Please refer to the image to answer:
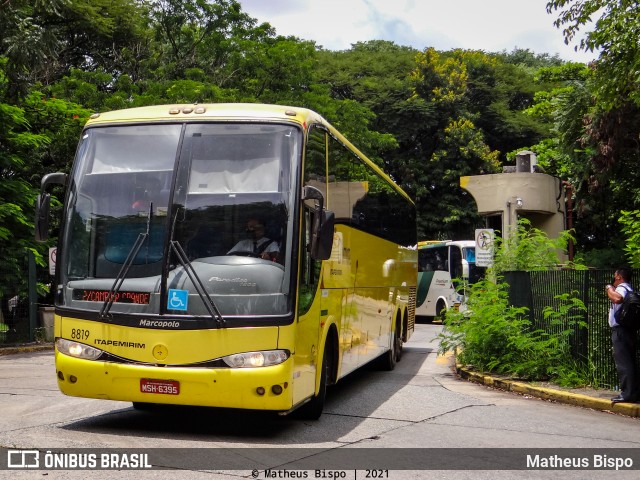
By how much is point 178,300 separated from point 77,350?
1263 millimetres

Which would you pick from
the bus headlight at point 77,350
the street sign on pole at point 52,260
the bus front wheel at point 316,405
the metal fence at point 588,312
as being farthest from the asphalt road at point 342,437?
the street sign on pole at point 52,260

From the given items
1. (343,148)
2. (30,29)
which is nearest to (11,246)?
(30,29)

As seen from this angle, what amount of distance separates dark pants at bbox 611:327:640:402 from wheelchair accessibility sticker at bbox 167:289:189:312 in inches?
242

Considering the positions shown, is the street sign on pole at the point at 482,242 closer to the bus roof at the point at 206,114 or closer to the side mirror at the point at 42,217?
the bus roof at the point at 206,114

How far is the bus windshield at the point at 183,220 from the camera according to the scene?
8344 millimetres

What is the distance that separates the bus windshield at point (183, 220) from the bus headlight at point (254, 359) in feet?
1.28

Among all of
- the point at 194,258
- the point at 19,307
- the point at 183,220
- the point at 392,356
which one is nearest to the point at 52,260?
the point at 19,307

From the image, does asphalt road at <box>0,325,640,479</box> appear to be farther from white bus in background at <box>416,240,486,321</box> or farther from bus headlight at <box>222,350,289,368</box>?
white bus in background at <box>416,240,486,321</box>

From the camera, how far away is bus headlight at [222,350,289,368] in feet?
26.9

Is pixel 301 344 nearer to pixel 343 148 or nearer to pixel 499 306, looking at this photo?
pixel 343 148

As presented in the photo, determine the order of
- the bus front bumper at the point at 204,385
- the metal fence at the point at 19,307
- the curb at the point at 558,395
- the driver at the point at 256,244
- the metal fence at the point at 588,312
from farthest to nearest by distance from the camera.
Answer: the metal fence at the point at 19,307, the metal fence at the point at 588,312, the curb at the point at 558,395, the driver at the point at 256,244, the bus front bumper at the point at 204,385

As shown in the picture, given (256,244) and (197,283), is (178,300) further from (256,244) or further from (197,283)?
(256,244)

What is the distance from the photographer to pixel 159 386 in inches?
326

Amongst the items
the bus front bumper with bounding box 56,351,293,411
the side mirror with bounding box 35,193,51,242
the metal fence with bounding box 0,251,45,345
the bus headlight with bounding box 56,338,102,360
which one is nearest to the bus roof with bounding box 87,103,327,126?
the side mirror with bounding box 35,193,51,242
